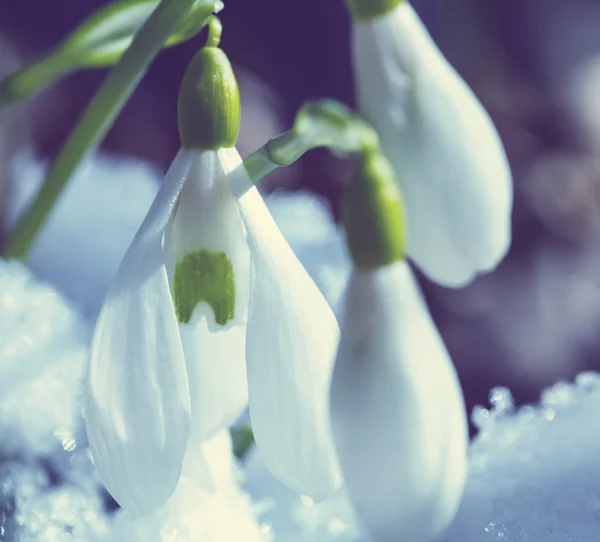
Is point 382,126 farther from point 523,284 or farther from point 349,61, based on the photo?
point 349,61

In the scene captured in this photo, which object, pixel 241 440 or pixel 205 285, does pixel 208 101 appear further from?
pixel 241 440

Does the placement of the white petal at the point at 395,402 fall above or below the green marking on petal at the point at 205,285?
below

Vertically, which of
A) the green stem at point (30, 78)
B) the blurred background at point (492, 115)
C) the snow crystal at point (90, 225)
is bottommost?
the blurred background at point (492, 115)

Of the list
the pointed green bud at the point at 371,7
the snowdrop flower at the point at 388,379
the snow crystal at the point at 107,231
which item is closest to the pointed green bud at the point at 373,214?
the snowdrop flower at the point at 388,379

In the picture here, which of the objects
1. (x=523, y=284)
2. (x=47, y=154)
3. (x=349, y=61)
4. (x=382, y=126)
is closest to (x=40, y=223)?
(x=382, y=126)

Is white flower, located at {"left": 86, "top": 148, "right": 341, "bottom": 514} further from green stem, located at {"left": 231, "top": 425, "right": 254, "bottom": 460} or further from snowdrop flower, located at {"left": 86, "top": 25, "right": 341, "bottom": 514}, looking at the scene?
green stem, located at {"left": 231, "top": 425, "right": 254, "bottom": 460}

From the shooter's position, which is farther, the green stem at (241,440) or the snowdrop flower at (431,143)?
the green stem at (241,440)

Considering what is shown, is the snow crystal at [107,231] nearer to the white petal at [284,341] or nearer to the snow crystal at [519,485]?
the snow crystal at [519,485]
